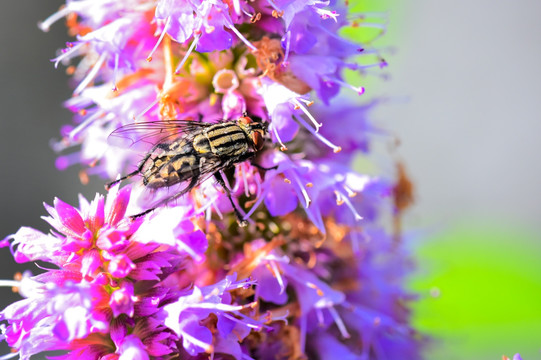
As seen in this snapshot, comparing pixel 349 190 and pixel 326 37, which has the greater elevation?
pixel 326 37

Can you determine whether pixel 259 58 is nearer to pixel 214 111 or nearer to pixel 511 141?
pixel 214 111

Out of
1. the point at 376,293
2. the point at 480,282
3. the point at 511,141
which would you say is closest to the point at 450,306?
the point at 480,282

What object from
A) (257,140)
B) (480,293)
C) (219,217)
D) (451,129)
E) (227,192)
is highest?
(257,140)

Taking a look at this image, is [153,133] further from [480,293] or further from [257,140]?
[480,293]

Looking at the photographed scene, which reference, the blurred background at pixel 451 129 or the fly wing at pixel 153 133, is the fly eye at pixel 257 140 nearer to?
the fly wing at pixel 153 133

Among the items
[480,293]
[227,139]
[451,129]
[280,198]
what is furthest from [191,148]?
[451,129]

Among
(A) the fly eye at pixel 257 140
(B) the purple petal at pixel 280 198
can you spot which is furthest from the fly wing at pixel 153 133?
(B) the purple petal at pixel 280 198

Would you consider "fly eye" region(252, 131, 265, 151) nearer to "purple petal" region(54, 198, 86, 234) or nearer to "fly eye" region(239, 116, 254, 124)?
"fly eye" region(239, 116, 254, 124)
